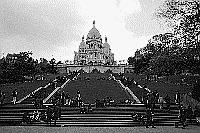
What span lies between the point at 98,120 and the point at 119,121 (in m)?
1.29

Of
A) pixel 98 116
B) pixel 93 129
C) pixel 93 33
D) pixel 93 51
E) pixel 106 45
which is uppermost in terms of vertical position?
pixel 93 33

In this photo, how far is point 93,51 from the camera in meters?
127

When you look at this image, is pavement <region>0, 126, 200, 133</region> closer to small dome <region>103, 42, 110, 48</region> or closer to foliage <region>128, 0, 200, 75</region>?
foliage <region>128, 0, 200, 75</region>

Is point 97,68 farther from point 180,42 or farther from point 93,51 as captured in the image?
point 180,42

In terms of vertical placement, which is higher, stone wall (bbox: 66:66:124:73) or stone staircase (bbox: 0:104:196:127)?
stone wall (bbox: 66:66:124:73)

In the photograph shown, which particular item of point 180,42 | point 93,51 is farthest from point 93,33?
point 180,42

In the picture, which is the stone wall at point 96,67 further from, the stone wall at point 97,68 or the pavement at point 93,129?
the pavement at point 93,129

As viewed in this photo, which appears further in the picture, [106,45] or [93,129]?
[106,45]

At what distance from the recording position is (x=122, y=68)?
117 meters

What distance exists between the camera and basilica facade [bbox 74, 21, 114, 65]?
12700 cm

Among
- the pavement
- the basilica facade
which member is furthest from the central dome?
the pavement

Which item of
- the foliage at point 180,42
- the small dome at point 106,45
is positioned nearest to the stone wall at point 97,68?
the small dome at point 106,45

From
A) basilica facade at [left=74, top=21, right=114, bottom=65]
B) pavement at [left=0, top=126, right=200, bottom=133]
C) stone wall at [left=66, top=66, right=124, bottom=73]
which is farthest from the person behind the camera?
Result: basilica facade at [left=74, top=21, right=114, bottom=65]

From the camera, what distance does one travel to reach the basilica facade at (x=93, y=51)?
127000mm
